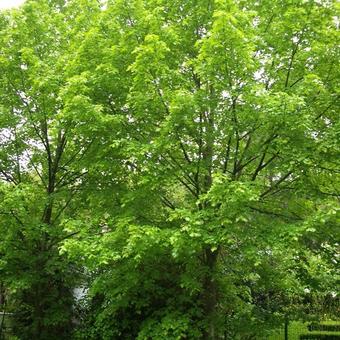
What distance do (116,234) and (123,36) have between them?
363 centimetres

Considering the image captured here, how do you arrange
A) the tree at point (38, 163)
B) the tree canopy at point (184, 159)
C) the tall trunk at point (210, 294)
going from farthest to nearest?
the tree at point (38, 163), the tall trunk at point (210, 294), the tree canopy at point (184, 159)

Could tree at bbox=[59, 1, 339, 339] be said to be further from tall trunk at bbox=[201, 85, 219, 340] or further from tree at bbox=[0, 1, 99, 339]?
tree at bbox=[0, 1, 99, 339]

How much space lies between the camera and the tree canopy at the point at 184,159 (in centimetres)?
662

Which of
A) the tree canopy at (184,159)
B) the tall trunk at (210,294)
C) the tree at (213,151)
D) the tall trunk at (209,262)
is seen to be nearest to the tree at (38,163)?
the tree canopy at (184,159)

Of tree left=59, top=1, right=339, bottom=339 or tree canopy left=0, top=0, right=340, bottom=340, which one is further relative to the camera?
tree canopy left=0, top=0, right=340, bottom=340

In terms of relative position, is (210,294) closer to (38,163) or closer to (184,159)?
(184,159)

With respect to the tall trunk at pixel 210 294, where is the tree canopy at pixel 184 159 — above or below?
above

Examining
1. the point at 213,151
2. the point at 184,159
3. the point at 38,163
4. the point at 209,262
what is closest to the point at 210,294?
the point at 209,262

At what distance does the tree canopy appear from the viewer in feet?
21.7

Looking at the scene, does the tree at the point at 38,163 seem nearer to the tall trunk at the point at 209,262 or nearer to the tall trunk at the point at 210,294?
the tall trunk at the point at 209,262

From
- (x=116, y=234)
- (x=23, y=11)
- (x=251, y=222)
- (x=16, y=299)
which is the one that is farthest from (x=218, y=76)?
(x=16, y=299)

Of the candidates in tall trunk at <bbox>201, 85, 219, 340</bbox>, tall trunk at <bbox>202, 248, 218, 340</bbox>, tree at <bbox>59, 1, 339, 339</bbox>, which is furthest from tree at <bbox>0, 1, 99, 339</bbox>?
tall trunk at <bbox>202, 248, 218, 340</bbox>

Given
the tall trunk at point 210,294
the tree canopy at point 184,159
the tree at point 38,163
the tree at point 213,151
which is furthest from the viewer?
the tree at point 38,163

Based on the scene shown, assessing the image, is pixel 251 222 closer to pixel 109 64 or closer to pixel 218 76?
pixel 218 76
